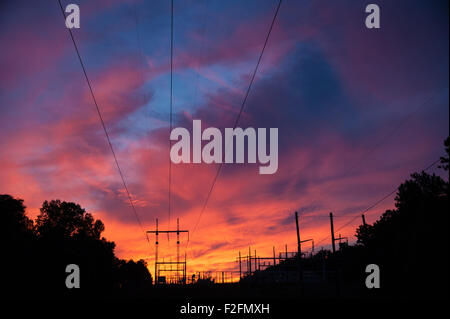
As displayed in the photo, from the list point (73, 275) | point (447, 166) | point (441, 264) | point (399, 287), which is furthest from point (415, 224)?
point (73, 275)

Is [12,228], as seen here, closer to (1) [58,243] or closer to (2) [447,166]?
(1) [58,243]

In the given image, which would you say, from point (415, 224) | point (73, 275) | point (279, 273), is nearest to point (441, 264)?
point (415, 224)

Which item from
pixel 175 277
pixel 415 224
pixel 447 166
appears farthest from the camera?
pixel 175 277

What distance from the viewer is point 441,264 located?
1225 inches

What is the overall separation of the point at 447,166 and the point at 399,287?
1415 cm

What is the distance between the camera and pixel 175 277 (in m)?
66.6

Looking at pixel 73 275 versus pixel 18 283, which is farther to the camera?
pixel 73 275

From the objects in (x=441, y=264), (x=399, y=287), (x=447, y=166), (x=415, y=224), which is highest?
(x=447, y=166)

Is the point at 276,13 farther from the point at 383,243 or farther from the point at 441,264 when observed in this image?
the point at 383,243

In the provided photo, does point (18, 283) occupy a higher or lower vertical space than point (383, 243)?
lower

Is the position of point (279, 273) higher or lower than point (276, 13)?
lower
